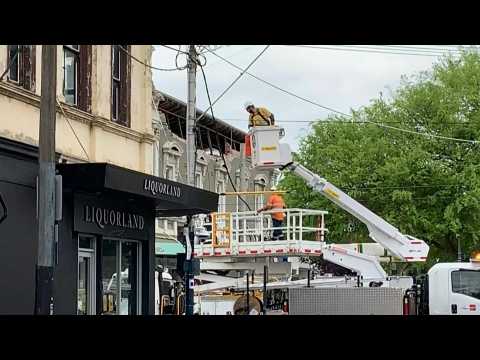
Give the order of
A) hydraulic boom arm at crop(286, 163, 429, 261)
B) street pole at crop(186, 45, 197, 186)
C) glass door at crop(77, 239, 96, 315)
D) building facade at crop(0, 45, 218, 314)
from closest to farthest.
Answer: building facade at crop(0, 45, 218, 314), glass door at crop(77, 239, 96, 315), hydraulic boom arm at crop(286, 163, 429, 261), street pole at crop(186, 45, 197, 186)

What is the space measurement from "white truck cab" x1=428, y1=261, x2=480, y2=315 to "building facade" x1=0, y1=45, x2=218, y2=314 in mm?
5244

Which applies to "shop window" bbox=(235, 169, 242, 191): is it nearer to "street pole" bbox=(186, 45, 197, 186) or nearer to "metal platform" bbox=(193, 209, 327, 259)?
"street pole" bbox=(186, 45, 197, 186)

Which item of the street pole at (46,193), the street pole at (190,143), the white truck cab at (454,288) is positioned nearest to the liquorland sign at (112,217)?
the street pole at (190,143)

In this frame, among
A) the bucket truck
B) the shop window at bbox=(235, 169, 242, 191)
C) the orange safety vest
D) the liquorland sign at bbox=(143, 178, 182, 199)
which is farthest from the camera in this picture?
the shop window at bbox=(235, 169, 242, 191)

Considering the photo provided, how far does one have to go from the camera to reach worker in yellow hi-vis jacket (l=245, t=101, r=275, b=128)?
20219 mm

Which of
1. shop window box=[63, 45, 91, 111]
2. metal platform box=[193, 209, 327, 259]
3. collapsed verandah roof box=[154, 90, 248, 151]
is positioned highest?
collapsed verandah roof box=[154, 90, 248, 151]

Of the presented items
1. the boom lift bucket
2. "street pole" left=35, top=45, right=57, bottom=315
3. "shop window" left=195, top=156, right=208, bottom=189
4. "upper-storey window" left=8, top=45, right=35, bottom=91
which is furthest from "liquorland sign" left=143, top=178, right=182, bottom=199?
"shop window" left=195, top=156, right=208, bottom=189

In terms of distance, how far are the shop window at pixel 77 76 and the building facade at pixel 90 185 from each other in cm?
2

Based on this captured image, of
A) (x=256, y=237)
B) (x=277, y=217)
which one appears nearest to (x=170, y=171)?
(x=256, y=237)

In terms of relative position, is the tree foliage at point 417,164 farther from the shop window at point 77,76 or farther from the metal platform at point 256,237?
the shop window at point 77,76
